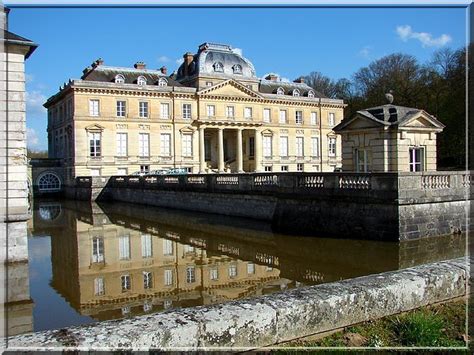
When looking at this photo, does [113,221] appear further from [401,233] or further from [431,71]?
[431,71]

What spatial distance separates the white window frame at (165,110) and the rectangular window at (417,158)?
2724 centimetres

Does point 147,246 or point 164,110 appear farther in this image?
point 164,110

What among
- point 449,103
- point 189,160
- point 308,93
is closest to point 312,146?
point 308,93

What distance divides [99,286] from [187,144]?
32.6 metres

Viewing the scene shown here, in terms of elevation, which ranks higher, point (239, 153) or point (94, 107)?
point (94, 107)

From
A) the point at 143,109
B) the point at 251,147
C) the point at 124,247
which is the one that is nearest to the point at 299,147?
the point at 251,147

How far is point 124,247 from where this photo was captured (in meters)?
11.9

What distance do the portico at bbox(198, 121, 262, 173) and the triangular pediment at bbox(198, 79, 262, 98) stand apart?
2.57 meters

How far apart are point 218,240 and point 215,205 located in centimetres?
568

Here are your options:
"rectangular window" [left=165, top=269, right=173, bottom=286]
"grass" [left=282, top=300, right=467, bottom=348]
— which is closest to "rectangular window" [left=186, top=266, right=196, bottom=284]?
"rectangular window" [left=165, top=269, right=173, bottom=286]

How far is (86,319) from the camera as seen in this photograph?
589 centimetres

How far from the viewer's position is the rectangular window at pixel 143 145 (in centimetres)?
3778

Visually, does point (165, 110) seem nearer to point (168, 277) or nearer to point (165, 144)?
point (165, 144)

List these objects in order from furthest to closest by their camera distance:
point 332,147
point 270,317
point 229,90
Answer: point 332,147, point 229,90, point 270,317
